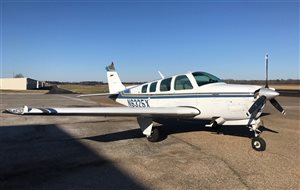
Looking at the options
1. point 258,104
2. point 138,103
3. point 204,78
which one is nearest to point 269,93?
point 258,104

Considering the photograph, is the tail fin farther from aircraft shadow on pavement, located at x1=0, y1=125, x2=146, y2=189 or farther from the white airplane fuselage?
aircraft shadow on pavement, located at x1=0, y1=125, x2=146, y2=189

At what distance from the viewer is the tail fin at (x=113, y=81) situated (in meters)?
14.7

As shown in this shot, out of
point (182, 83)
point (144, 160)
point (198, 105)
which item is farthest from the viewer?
point (182, 83)

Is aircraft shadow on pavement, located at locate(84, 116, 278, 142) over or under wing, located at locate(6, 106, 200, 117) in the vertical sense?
under

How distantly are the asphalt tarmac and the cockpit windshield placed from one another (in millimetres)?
1831

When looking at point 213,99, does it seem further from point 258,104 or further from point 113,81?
point 113,81

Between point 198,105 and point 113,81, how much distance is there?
698cm

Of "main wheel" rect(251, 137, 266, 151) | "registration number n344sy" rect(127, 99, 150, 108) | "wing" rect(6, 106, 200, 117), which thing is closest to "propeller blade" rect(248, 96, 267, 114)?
"main wheel" rect(251, 137, 266, 151)

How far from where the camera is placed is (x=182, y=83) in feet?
31.8

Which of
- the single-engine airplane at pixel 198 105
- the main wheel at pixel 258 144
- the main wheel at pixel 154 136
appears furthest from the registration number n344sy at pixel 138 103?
the main wheel at pixel 258 144

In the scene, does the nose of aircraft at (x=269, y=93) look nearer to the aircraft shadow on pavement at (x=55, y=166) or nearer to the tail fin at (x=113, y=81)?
the aircraft shadow on pavement at (x=55, y=166)

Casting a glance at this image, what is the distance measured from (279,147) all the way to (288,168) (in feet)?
6.69

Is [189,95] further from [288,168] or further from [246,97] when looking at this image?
[288,168]

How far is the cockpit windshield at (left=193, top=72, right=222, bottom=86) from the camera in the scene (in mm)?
9289
